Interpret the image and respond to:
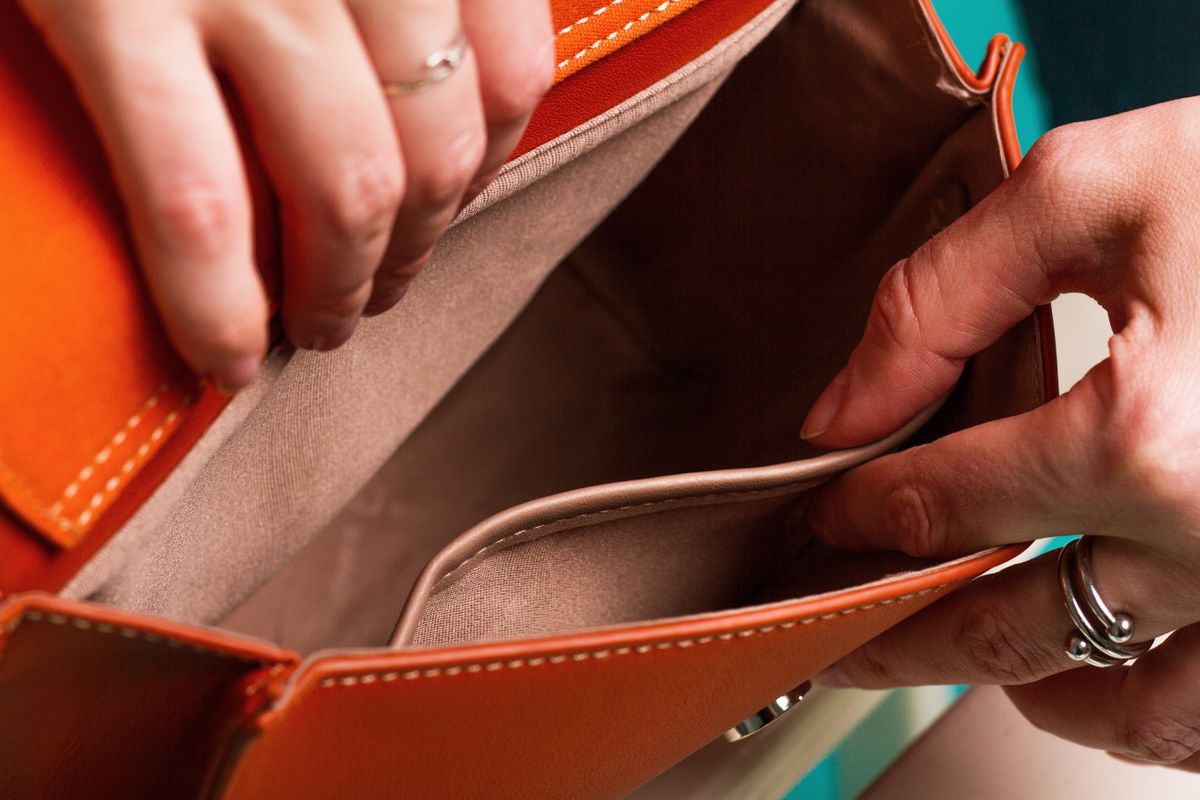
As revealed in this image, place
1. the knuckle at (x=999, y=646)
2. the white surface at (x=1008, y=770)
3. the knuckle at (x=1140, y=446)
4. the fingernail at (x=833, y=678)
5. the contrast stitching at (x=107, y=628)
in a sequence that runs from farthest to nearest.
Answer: the white surface at (x=1008, y=770), the fingernail at (x=833, y=678), the knuckle at (x=999, y=646), the knuckle at (x=1140, y=446), the contrast stitching at (x=107, y=628)

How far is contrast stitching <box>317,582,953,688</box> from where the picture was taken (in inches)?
12.1

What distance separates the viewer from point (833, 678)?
23.9 inches

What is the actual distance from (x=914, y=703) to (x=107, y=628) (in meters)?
0.59

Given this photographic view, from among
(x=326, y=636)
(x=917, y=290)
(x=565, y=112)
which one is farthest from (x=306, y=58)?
(x=326, y=636)

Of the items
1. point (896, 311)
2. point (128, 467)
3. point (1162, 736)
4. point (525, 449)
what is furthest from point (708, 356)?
point (128, 467)

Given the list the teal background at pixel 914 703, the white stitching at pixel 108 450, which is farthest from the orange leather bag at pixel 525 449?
the teal background at pixel 914 703

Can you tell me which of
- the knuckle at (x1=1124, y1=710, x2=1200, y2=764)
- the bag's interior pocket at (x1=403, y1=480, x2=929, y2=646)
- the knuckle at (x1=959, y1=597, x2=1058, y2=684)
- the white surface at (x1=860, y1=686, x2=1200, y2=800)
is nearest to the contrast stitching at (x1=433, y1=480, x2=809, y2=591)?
the bag's interior pocket at (x1=403, y1=480, x2=929, y2=646)

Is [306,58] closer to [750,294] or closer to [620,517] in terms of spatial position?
[620,517]

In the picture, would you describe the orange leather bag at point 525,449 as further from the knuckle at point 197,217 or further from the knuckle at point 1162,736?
the knuckle at point 1162,736

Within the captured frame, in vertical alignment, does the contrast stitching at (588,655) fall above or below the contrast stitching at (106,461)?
below

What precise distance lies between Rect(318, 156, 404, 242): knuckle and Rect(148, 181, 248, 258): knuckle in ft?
0.08

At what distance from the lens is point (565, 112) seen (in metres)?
0.44

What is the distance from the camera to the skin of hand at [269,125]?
0.89 feet

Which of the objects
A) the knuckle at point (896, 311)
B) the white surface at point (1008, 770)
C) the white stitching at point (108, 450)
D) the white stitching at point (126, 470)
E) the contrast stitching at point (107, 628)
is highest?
the white stitching at point (108, 450)
